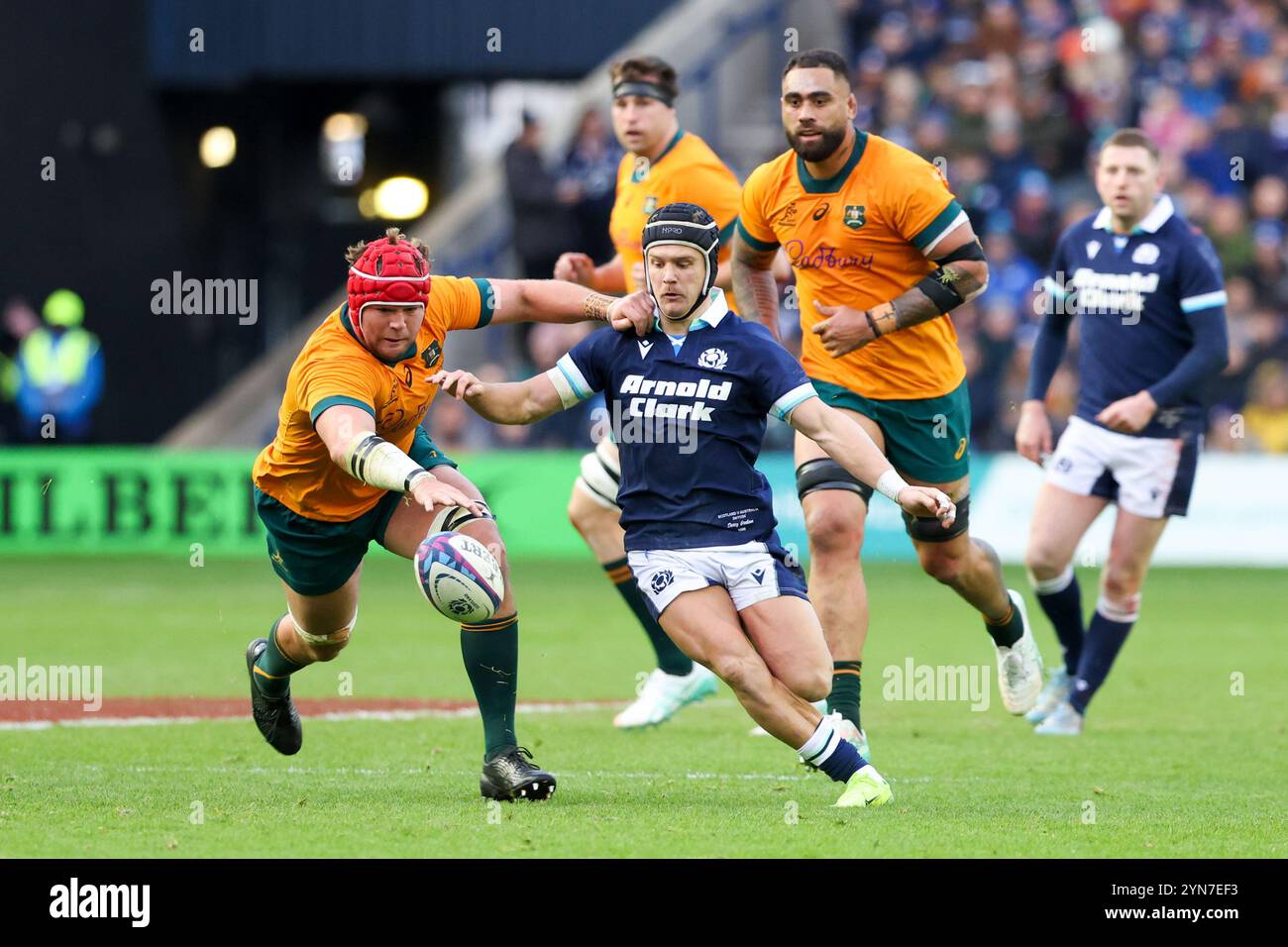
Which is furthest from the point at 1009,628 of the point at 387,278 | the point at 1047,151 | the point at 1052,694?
the point at 1047,151

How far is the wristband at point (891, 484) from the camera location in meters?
7.07

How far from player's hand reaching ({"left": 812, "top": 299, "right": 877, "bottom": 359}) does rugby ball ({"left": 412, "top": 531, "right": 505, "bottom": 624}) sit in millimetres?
1976

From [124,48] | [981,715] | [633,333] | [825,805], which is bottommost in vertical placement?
[981,715]

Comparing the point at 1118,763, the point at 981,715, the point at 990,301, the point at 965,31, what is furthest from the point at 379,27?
the point at 1118,763

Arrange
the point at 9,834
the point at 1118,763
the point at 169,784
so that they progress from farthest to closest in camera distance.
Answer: the point at 1118,763 → the point at 169,784 → the point at 9,834

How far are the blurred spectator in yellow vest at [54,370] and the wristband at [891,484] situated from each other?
55.0 feet

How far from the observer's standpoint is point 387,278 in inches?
293

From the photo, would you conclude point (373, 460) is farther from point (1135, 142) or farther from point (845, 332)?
point (1135, 142)

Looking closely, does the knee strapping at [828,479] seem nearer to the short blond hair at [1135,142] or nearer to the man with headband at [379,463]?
the man with headband at [379,463]

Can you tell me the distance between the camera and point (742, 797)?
25.2 feet

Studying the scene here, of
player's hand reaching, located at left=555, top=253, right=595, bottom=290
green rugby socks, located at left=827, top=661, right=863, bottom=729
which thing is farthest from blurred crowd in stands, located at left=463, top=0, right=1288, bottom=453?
green rugby socks, located at left=827, top=661, right=863, bottom=729

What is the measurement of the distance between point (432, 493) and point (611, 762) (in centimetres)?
245
